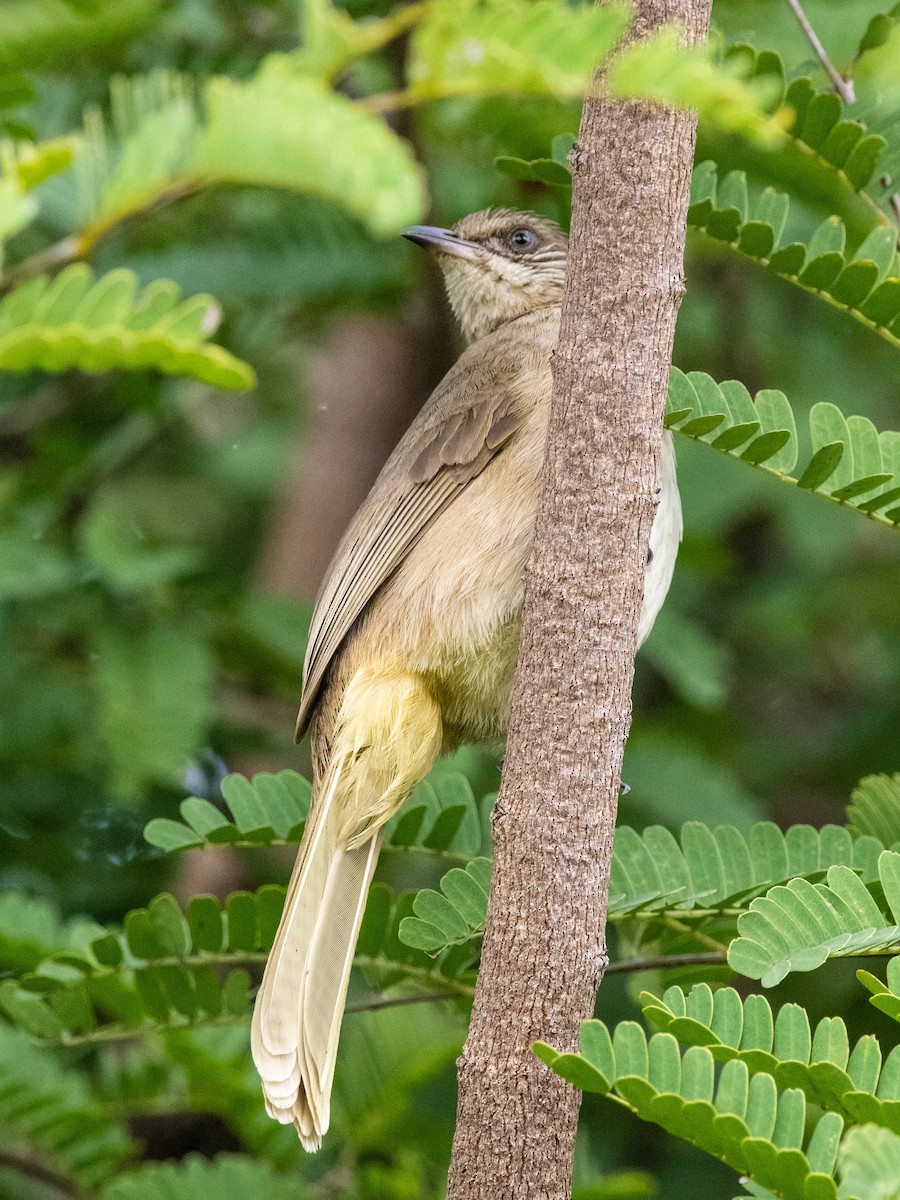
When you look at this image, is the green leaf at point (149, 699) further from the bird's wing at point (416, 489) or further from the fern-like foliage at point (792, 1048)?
the fern-like foliage at point (792, 1048)

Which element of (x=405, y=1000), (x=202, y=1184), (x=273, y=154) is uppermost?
(x=273, y=154)

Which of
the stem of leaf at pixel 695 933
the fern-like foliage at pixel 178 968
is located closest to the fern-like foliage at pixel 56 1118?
the fern-like foliage at pixel 178 968

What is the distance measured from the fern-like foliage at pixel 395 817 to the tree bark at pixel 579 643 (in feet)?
2.73

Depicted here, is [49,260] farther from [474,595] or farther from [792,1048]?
[474,595]

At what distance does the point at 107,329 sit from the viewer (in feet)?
5.72

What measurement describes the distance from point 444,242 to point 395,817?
1.82 m

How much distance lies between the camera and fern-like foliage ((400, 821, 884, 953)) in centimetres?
284

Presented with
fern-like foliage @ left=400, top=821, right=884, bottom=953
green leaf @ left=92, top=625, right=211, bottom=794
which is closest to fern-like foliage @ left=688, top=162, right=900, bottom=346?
fern-like foliage @ left=400, top=821, right=884, bottom=953

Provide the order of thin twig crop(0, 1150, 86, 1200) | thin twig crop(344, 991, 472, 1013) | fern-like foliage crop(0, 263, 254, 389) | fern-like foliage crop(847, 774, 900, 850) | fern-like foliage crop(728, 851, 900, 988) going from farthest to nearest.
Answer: thin twig crop(0, 1150, 86, 1200), thin twig crop(344, 991, 472, 1013), fern-like foliage crop(847, 774, 900, 850), fern-like foliage crop(728, 851, 900, 988), fern-like foliage crop(0, 263, 254, 389)

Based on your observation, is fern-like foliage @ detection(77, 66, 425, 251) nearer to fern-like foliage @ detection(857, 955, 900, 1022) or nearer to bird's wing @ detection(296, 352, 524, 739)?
fern-like foliage @ detection(857, 955, 900, 1022)

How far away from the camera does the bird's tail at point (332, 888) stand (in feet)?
9.86

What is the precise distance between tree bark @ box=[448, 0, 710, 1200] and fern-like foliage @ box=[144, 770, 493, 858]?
83 cm

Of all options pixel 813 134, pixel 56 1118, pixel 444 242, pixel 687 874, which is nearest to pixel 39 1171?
pixel 56 1118

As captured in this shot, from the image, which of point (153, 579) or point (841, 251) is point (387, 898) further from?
point (841, 251)
